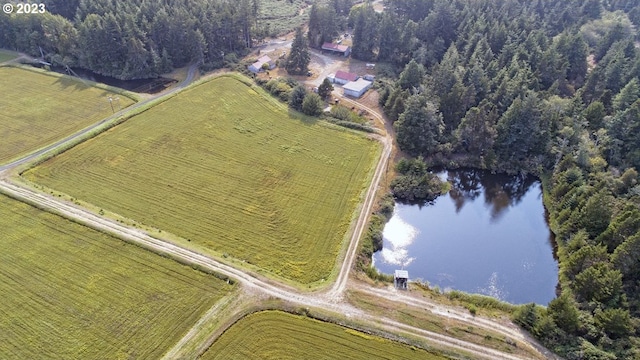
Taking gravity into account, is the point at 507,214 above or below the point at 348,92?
below

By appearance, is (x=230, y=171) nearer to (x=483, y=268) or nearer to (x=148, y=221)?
(x=148, y=221)

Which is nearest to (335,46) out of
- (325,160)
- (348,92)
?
(348,92)

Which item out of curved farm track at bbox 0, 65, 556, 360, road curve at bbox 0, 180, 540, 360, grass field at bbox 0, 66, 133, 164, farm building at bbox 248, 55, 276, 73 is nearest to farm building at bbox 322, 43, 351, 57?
farm building at bbox 248, 55, 276, 73

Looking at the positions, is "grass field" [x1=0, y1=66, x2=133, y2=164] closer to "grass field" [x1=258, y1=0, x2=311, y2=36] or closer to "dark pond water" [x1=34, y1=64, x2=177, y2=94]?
"dark pond water" [x1=34, y1=64, x2=177, y2=94]

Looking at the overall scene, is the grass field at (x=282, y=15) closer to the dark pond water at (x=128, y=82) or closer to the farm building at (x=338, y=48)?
the farm building at (x=338, y=48)

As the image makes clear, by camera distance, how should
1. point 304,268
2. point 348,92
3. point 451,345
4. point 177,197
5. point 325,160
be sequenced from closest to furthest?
1. point 451,345
2. point 304,268
3. point 177,197
4. point 325,160
5. point 348,92

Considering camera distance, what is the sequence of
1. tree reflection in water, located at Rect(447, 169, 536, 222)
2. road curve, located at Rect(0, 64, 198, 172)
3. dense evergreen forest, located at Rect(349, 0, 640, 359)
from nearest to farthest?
dense evergreen forest, located at Rect(349, 0, 640, 359) < tree reflection in water, located at Rect(447, 169, 536, 222) < road curve, located at Rect(0, 64, 198, 172)

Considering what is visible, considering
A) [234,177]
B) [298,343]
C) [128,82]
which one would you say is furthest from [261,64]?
[298,343]

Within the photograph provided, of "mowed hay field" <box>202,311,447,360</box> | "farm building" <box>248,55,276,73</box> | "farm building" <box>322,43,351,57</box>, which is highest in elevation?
"farm building" <box>322,43,351,57</box>
